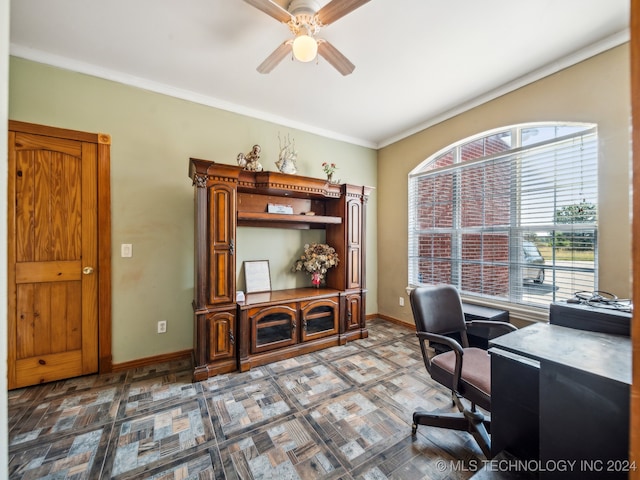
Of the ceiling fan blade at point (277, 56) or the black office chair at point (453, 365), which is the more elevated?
the ceiling fan blade at point (277, 56)

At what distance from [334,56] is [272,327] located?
98.6 inches

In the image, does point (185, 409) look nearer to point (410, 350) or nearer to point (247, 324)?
point (247, 324)

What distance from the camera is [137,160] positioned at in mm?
2689

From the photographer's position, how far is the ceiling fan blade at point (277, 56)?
194 centimetres

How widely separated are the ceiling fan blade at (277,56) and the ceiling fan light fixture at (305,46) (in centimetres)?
18

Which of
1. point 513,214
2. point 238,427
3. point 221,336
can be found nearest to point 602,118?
point 513,214

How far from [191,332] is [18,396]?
131 cm

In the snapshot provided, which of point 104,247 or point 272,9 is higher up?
point 272,9

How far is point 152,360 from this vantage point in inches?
108

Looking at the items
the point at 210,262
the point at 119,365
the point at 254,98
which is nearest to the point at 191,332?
the point at 119,365

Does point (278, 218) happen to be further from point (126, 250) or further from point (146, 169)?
point (126, 250)

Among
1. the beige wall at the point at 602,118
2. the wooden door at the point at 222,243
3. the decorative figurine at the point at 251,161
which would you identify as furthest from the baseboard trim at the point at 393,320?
the decorative figurine at the point at 251,161

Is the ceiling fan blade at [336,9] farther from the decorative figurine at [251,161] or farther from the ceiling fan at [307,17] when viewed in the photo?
the decorative figurine at [251,161]

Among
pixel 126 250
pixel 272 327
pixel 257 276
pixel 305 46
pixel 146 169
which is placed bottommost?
pixel 272 327
